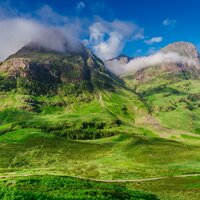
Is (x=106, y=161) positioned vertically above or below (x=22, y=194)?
below

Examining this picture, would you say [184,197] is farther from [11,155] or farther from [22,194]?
[11,155]

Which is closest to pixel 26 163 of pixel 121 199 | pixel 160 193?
pixel 160 193

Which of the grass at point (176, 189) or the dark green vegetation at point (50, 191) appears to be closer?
the dark green vegetation at point (50, 191)

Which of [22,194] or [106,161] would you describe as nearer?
[22,194]

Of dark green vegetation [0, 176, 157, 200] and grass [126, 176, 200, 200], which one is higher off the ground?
dark green vegetation [0, 176, 157, 200]

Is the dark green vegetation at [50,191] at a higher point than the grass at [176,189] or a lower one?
higher

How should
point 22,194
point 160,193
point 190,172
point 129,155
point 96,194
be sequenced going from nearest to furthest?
point 22,194 < point 96,194 < point 160,193 < point 190,172 < point 129,155

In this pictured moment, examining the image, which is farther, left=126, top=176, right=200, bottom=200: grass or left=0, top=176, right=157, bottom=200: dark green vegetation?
left=126, top=176, right=200, bottom=200: grass

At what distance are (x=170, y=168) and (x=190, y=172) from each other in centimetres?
1721

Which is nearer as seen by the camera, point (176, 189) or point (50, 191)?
point (50, 191)

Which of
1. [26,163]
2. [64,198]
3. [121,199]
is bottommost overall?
[26,163]

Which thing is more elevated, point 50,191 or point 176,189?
point 50,191

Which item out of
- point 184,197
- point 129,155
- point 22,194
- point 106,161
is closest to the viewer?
point 22,194

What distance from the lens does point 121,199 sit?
140 ft
